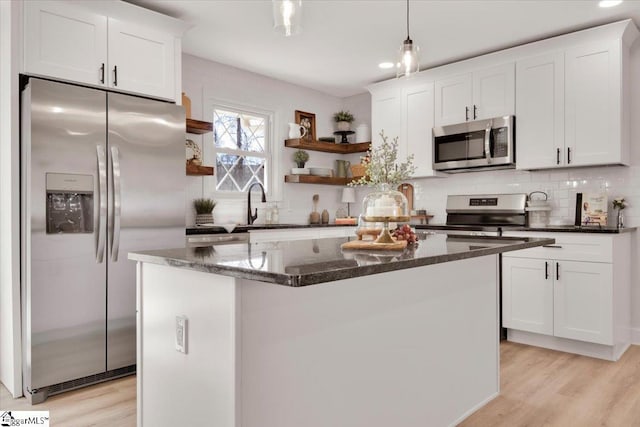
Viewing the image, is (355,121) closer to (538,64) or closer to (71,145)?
(538,64)

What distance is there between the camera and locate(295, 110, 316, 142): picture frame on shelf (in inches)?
211

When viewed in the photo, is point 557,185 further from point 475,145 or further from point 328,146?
point 328,146

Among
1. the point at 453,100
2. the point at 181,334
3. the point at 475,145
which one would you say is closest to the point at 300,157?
the point at 453,100

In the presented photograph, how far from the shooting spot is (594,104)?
12.1 ft

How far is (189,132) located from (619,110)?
3590mm

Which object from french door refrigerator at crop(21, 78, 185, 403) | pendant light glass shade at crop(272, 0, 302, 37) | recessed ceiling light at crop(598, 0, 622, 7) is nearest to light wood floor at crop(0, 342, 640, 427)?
french door refrigerator at crop(21, 78, 185, 403)

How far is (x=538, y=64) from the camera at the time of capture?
3.98 m

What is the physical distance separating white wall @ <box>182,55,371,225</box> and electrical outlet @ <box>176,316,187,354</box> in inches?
109

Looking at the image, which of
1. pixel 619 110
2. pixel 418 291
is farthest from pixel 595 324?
pixel 418 291

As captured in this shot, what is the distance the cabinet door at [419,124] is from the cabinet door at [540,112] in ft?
2.95

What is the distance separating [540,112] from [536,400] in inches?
95.5

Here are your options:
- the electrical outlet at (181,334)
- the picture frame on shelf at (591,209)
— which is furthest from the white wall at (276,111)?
the electrical outlet at (181,334)

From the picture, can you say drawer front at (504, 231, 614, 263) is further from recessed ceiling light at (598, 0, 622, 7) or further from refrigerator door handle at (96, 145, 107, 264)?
refrigerator door handle at (96, 145, 107, 264)

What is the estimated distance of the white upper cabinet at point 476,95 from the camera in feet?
13.7
